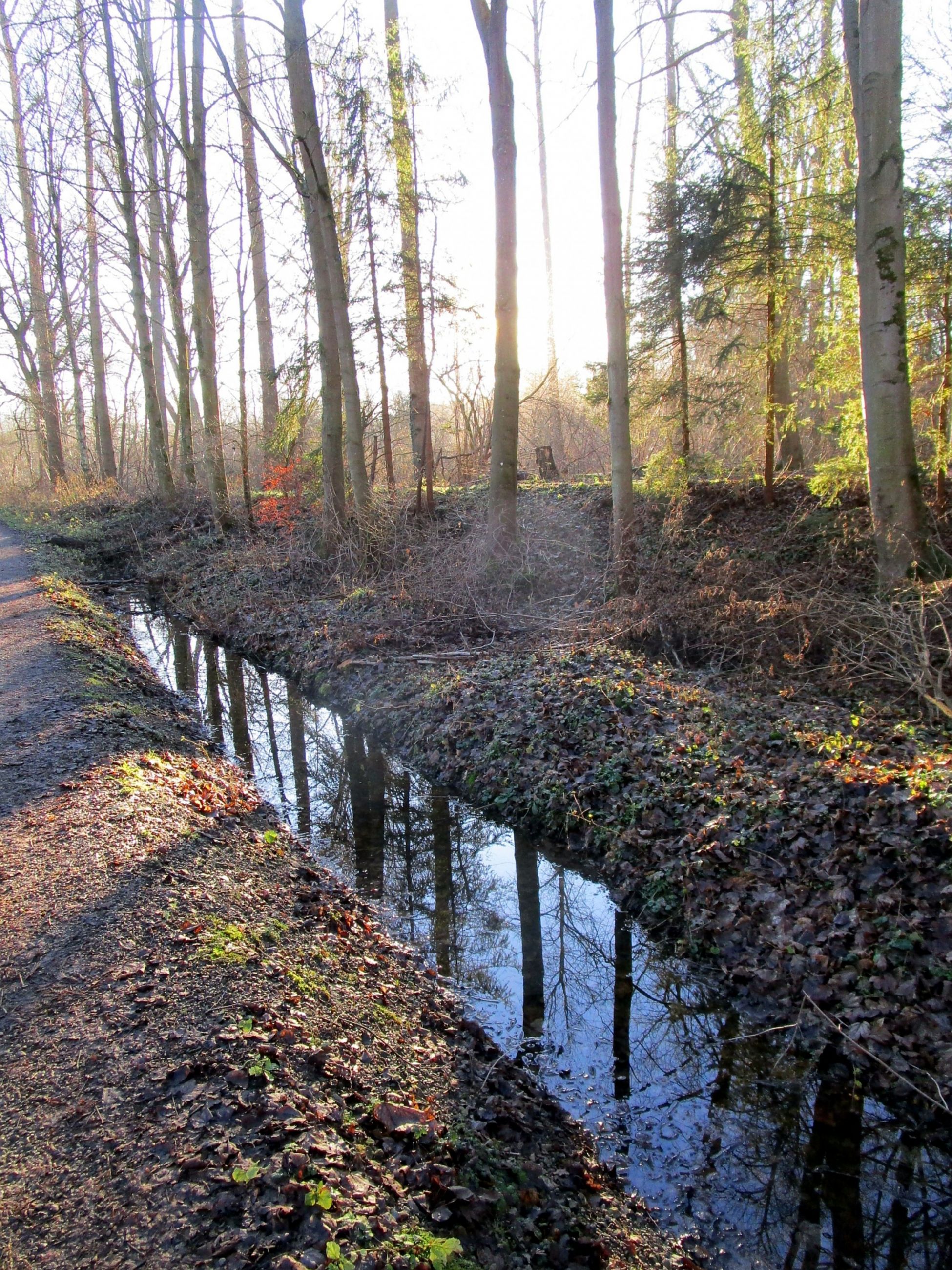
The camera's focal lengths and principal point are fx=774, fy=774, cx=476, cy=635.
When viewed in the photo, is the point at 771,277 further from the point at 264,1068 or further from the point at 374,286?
the point at 264,1068

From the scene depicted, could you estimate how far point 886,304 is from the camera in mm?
8594

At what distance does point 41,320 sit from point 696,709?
3180 cm

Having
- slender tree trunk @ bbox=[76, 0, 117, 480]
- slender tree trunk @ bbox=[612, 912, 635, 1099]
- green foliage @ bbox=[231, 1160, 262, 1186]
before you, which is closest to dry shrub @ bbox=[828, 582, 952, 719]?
slender tree trunk @ bbox=[612, 912, 635, 1099]

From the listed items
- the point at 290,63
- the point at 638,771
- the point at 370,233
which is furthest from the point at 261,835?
the point at 370,233

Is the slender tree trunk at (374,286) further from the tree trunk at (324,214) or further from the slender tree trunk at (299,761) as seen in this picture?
the slender tree trunk at (299,761)

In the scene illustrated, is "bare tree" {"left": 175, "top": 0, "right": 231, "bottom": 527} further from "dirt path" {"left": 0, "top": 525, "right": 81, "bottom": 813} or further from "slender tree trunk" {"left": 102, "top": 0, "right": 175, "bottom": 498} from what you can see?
"dirt path" {"left": 0, "top": 525, "right": 81, "bottom": 813}

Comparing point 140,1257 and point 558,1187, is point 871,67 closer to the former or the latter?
point 558,1187

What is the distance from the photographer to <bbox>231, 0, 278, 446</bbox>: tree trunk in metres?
19.6

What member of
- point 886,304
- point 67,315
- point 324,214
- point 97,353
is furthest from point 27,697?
point 67,315

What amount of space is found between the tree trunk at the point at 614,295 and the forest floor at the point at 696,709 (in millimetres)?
1036

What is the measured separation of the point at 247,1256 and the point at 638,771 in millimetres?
4722

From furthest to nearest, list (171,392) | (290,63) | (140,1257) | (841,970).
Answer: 1. (171,392)
2. (290,63)
3. (841,970)
4. (140,1257)

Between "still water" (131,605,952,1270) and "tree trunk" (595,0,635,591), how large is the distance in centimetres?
550

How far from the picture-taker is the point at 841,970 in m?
4.57
